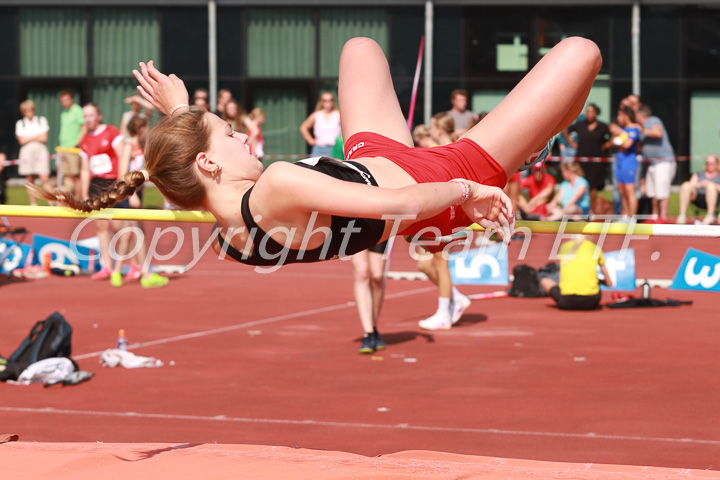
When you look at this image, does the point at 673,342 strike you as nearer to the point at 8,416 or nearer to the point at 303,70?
the point at 8,416

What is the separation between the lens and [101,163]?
10953mm

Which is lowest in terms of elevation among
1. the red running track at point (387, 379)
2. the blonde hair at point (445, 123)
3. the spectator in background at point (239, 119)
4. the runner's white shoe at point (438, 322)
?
the red running track at point (387, 379)

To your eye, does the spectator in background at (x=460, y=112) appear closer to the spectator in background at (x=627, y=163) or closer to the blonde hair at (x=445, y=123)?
the spectator in background at (x=627, y=163)

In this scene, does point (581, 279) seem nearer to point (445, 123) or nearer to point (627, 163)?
point (445, 123)

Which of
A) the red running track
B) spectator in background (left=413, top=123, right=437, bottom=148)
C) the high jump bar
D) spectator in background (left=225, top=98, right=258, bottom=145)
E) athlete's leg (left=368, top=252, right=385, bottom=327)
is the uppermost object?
spectator in background (left=225, top=98, right=258, bottom=145)

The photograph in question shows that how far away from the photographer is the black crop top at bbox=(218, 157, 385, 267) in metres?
3.66

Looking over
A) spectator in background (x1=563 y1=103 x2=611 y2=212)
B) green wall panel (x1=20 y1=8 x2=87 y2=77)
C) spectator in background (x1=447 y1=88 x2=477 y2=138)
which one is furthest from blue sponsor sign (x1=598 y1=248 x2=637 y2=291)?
green wall panel (x1=20 y1=8 x2=87 y2=77)

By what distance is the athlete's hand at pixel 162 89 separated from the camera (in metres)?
4.13

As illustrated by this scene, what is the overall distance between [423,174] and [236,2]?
62.9 feet

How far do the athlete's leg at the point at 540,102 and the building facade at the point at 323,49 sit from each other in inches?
694

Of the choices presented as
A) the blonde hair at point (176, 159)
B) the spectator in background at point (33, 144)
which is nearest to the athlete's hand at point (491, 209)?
the blonde hair at point (176, 159)

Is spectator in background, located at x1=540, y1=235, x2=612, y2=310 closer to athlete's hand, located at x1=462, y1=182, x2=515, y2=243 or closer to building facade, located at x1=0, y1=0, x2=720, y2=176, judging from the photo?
athlete's hand, located at x1=462, y1=182, x2=515, y2=243

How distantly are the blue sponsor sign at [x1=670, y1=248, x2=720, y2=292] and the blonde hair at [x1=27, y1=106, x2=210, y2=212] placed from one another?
696 cm

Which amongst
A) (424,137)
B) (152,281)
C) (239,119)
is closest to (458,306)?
(424,137)
